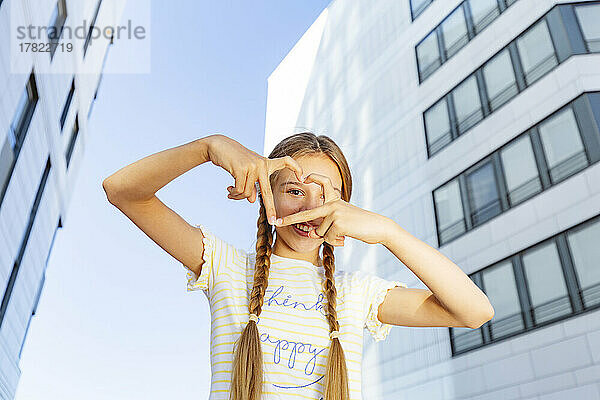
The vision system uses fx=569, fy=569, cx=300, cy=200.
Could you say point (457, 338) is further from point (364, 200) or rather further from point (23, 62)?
point (23, 62)

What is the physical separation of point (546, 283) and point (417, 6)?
831 cm

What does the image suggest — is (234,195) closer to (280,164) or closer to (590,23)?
(280,164)

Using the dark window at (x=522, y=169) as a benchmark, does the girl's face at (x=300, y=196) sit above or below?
below

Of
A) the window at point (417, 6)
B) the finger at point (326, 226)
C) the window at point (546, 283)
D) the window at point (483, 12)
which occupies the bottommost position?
the finger at point (326, 226)

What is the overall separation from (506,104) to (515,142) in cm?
85

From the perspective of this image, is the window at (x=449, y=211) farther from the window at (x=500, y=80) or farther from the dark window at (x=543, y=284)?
the window at (x=500, y=80)

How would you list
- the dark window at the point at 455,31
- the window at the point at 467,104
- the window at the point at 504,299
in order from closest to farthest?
the window at the point at 504,299, the window at the point at 467,104, the dark window at the point at 455,31

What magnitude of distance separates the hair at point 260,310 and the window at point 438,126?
→ 10.7m

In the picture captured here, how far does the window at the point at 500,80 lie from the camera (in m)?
11.1

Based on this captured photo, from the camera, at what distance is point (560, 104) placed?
9859 millimetres

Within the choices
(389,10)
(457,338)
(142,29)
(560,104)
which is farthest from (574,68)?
(142,29)

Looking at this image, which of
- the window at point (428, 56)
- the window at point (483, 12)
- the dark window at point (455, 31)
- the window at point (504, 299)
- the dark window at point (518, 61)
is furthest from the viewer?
the window at point (428, 56)

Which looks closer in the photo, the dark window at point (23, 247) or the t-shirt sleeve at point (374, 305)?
the t-shirt sleeve at point (374, 305)

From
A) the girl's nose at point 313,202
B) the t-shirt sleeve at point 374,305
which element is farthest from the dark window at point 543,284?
the girl's nose at point 313,202
